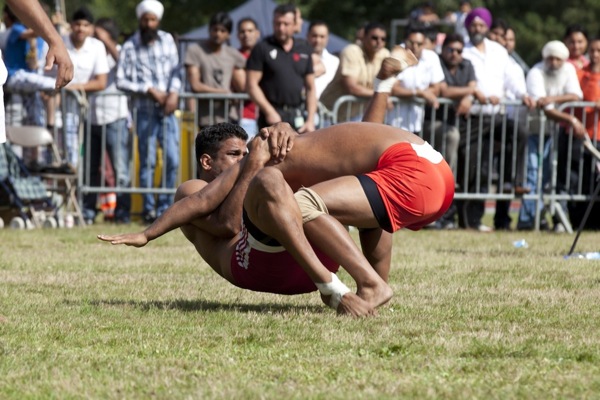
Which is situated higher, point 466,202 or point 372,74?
point 372,74

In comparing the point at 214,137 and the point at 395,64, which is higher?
the point at 395,64

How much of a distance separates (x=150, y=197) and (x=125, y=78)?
1319 mm

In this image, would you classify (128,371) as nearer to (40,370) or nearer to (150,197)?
(40,370)

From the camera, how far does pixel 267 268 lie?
6.70 meters

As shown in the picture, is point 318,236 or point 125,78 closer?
point 318,236

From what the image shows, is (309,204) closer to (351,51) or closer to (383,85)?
(383,85)

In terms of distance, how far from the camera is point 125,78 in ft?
44.3

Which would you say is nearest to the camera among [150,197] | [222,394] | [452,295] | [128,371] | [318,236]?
[222,394]

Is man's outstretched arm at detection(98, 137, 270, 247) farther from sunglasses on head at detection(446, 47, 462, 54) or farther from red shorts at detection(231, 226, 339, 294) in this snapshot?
sunglasses on head at detection(446, 47, 462, 54)

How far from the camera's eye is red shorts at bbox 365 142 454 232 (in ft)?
21.0

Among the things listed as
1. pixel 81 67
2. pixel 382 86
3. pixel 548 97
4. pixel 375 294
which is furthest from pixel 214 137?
pixel 548 97

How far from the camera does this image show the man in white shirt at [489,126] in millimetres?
13703

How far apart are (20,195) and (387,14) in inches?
1170

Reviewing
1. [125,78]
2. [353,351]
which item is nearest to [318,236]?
[353,351]
